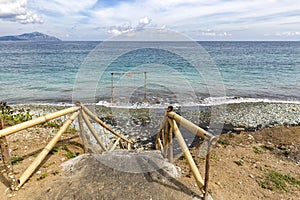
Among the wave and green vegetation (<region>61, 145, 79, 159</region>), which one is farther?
the wave

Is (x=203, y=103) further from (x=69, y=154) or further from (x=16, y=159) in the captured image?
(x=16, y=159)

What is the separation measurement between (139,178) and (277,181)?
3284 mm

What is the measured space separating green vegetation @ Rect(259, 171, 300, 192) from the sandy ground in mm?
67

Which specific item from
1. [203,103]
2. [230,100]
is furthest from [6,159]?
[230,100]

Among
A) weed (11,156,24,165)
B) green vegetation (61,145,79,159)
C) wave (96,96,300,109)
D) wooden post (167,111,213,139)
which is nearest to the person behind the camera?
wooden post (167,111,213,139)

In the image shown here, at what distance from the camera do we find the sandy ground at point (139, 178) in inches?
155

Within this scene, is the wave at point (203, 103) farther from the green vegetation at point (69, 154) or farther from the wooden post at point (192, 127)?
the wooden post at point (192, 127)

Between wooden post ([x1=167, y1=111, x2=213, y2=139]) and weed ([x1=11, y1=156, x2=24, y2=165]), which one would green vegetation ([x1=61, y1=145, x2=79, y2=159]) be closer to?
weed ([x1=11, y1=156, x2=24, y2=165])

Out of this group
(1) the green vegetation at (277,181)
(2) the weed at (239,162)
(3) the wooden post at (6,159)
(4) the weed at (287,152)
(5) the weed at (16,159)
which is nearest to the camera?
(3) the wooden post at (6,159)

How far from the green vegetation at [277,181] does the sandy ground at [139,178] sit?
7cm

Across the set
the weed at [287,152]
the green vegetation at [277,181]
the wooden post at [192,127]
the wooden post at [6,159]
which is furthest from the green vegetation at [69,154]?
the weed at [287,152]

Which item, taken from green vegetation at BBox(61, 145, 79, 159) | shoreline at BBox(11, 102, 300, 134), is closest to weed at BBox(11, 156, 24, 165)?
green vegetation at BBox(61, 145, 79, 159)

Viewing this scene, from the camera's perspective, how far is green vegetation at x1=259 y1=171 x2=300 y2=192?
480 centimetres

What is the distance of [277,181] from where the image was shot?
16.7 feet
